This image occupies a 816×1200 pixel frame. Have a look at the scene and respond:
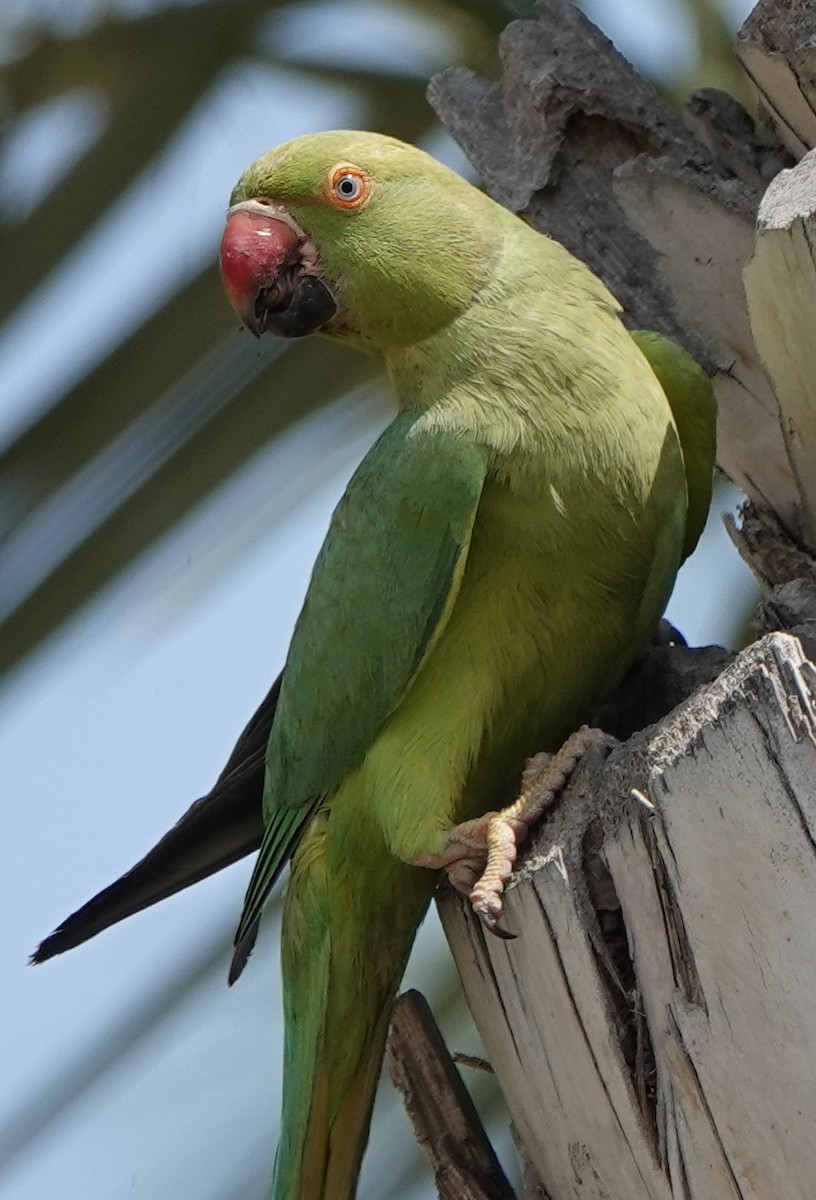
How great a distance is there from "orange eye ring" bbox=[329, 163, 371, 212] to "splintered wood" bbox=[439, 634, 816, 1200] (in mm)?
868

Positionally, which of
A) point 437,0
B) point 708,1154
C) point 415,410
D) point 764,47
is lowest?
point 708,1154

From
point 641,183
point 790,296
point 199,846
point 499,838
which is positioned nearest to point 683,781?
point 499,838

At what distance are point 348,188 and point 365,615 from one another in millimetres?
582

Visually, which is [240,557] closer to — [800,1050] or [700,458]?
[700,458]

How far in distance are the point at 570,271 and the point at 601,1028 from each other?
3.45ft

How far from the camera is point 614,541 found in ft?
6.24

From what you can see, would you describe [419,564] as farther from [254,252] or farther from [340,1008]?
[340,1008]

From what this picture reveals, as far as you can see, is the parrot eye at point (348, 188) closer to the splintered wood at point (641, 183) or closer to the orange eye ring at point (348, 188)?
the orange eye ring at point (348, 188)

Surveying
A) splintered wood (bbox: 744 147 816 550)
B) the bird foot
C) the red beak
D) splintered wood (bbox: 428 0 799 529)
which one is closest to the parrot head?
the red beak

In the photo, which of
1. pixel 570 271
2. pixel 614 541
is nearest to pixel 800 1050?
pixel 614 541

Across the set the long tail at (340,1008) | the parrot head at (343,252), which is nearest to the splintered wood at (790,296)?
the parrot head at (343,252)

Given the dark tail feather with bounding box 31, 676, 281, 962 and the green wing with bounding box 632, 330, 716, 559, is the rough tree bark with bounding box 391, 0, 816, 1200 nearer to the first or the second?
the green wing with bounding box 632, 330, 716, 559

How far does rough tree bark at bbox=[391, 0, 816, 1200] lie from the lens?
1.32 m

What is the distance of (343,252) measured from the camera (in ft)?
6.69
